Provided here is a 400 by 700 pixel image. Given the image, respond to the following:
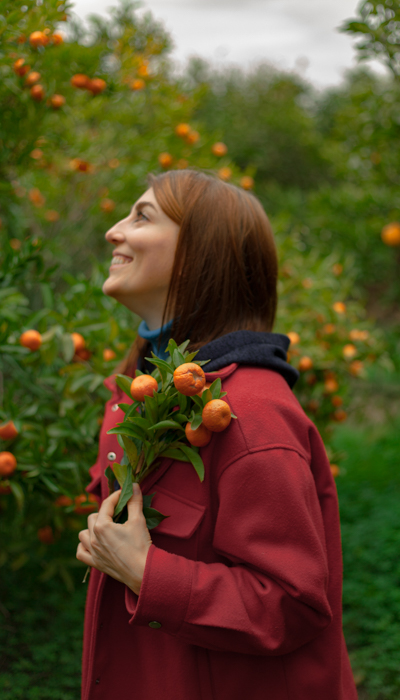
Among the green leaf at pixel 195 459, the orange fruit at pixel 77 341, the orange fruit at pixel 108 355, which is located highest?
the orange fruit at pixel 77 341

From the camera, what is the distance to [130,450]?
100 centimetres

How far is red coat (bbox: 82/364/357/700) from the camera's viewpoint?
873 mm

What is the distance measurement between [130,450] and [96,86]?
1.68 meters

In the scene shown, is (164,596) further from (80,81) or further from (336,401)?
(80,81)

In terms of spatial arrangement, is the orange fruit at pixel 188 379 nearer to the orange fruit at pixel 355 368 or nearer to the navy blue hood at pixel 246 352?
the navy blue hood at pixel 246 352

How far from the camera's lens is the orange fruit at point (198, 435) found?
3.10ft

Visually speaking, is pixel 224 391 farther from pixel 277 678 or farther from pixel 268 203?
pixel 268 203

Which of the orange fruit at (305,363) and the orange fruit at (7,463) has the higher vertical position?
the orange fruit at (305,363)

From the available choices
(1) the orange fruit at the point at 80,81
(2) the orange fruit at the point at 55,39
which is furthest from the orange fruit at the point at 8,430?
(1) the orange fruit at the point at 80,81

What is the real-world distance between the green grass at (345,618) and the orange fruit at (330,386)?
117cm

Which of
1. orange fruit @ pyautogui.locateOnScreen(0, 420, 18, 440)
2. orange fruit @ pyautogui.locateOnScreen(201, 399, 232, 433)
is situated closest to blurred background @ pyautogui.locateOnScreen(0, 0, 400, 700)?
orange fruit @ pyautogui.locateOnScreen(0, 420, 18, 440)

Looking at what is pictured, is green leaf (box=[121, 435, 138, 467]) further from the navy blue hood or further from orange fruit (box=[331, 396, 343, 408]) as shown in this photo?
orange fruit (box=[331, 396, 343, 408])

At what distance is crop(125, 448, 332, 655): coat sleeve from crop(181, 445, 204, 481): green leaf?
0.06m

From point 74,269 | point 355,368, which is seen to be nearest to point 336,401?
point 355,368
